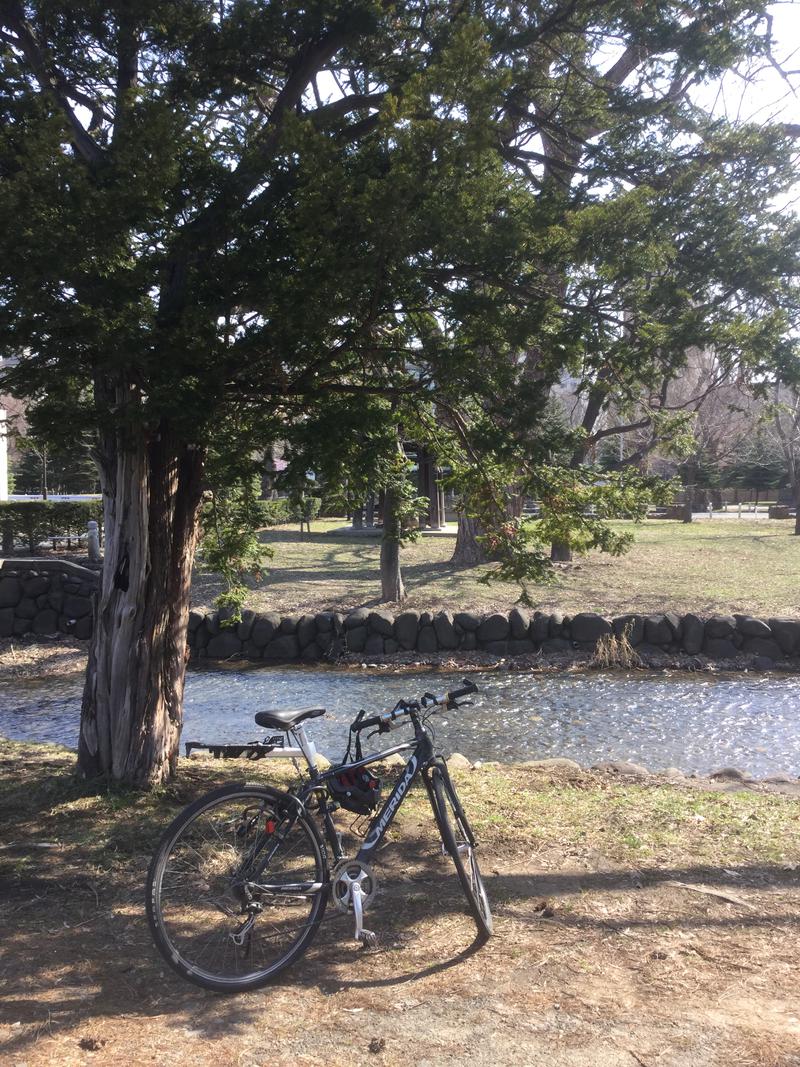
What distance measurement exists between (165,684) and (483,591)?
37.2 ft

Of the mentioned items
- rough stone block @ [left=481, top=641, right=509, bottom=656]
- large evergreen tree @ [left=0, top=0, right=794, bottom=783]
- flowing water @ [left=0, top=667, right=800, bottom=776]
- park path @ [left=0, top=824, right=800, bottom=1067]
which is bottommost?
flowing water @ [left=0, top=667, right=800, bottom=776]

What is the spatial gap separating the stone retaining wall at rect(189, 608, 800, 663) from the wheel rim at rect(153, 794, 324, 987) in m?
10.9

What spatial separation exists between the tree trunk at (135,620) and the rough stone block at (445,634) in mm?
8572

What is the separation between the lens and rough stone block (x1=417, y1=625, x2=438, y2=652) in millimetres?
14648

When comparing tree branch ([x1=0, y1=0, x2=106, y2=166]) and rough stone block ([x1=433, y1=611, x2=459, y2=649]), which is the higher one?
tree branch ([x1=0, y1=0, x2=106, y2=166])

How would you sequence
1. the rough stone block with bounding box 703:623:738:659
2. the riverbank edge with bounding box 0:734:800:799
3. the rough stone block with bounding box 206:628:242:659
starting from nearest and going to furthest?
the riverbank edge with bounding box 0:734:800:799
the rough stone block with bounding box 703:623:738:659
the rough stone block with bounding box 206:628:242:659

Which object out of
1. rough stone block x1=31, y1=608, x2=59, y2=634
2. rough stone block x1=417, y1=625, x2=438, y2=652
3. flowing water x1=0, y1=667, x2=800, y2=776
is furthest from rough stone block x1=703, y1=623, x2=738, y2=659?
rough stone block x1=31, y1=608, x2=59, y2=634

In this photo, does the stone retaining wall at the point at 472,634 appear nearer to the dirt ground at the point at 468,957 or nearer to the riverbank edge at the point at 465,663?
the riverbank edge at the point at 465,663

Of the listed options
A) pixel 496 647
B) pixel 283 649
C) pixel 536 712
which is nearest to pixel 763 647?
pixel 496 647

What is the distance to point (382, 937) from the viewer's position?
409 centimetres

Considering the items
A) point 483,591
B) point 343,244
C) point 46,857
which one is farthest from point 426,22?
point 483,591

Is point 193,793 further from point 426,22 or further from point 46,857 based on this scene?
point 426,22

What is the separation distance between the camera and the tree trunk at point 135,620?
610 cm

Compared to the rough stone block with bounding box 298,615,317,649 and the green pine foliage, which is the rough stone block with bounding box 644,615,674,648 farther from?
the green pine foliage
